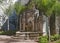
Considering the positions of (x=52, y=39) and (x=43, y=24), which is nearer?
(x=52, y=39)

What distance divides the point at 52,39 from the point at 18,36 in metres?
4.34

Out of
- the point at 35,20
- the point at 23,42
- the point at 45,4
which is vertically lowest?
the point at 23,42

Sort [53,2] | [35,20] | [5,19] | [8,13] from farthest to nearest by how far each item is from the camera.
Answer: [5,19] → [8,13] → [35,20] → [53,2]

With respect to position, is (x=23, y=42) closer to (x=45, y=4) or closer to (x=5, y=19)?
(x=45, y=4)

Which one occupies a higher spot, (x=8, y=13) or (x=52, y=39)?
(x=8, y=13)

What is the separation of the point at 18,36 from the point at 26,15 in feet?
11.1

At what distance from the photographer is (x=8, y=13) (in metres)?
31.5

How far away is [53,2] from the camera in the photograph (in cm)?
1886

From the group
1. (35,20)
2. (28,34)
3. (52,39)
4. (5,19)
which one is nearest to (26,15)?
(35,20)

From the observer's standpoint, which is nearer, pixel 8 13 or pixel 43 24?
pixel 43 24

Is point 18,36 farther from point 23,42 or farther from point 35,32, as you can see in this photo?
point 23,42

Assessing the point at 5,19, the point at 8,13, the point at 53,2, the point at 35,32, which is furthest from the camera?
the point at 5,19

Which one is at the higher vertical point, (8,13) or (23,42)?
(8,13)

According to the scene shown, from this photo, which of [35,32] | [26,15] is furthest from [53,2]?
[26,15]
